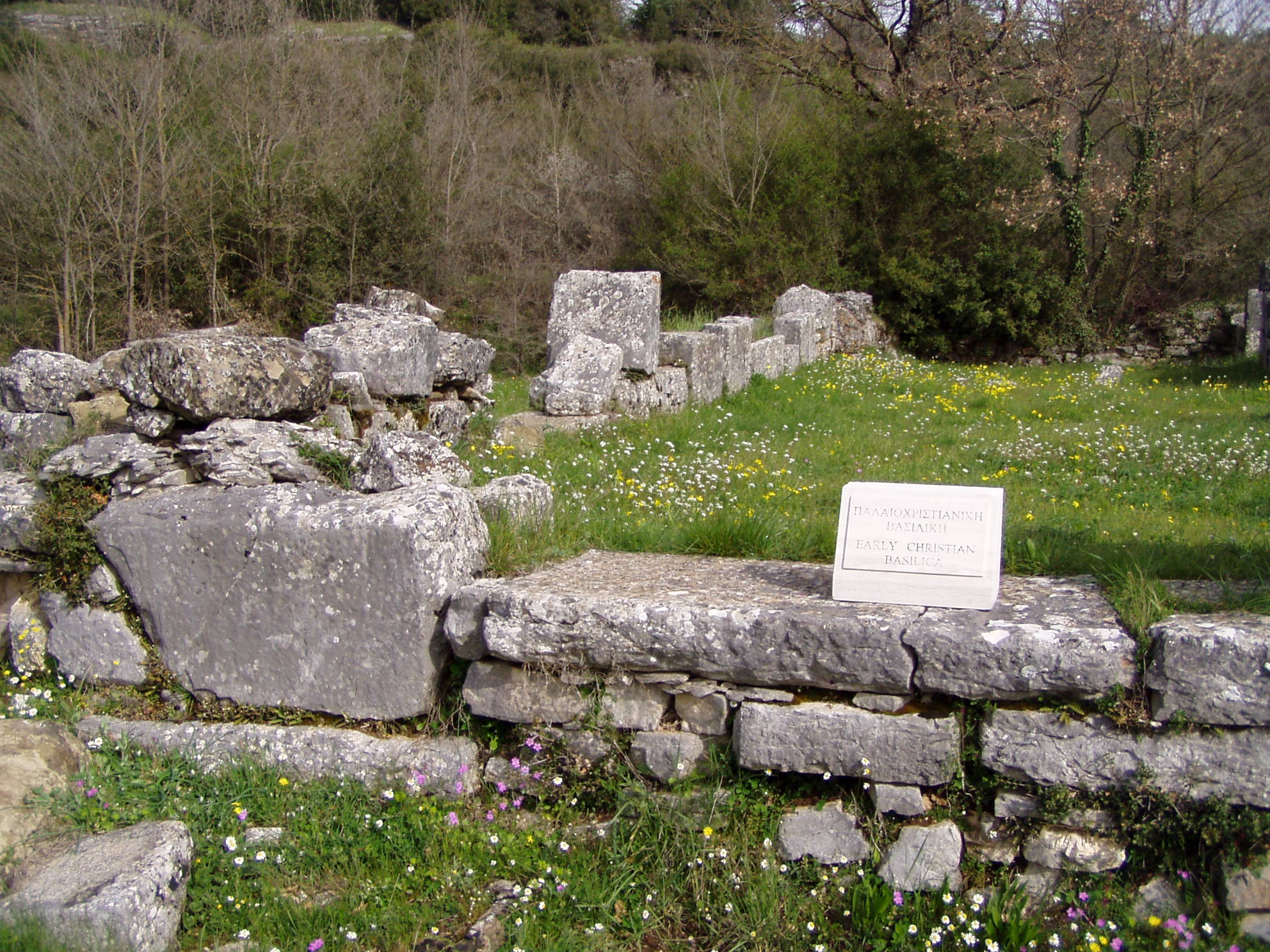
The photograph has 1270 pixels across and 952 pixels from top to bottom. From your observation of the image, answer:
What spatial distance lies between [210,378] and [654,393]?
5470 mm

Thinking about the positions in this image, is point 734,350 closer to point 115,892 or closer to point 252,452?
point 252,452

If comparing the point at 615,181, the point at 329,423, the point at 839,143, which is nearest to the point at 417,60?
the point at 615,181

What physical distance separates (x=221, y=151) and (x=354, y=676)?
1369cm

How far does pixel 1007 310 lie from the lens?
16500 millimetres

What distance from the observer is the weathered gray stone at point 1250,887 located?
2.71 metres

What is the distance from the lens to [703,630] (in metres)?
3.18

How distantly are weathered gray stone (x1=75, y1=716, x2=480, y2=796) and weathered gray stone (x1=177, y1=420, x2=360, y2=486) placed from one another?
0.96 meters

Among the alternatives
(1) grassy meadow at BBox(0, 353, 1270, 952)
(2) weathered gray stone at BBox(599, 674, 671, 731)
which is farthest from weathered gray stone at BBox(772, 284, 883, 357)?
(2) weathered gray stone at BBox(599, 674, 671, 731)

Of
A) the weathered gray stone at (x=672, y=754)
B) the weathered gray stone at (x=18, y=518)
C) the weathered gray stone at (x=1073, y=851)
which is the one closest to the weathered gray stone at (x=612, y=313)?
the weathered gray stone at (x=18, y=518)

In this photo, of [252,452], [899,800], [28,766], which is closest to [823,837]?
[899,800]

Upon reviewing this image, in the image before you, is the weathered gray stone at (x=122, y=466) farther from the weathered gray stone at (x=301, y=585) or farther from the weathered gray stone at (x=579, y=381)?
the weathered gray stone at (x=579, y=381)

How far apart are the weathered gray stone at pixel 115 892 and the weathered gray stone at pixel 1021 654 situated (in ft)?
7.59

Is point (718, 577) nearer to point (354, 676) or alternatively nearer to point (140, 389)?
point (354, 676)

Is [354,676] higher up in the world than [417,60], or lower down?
lower down
